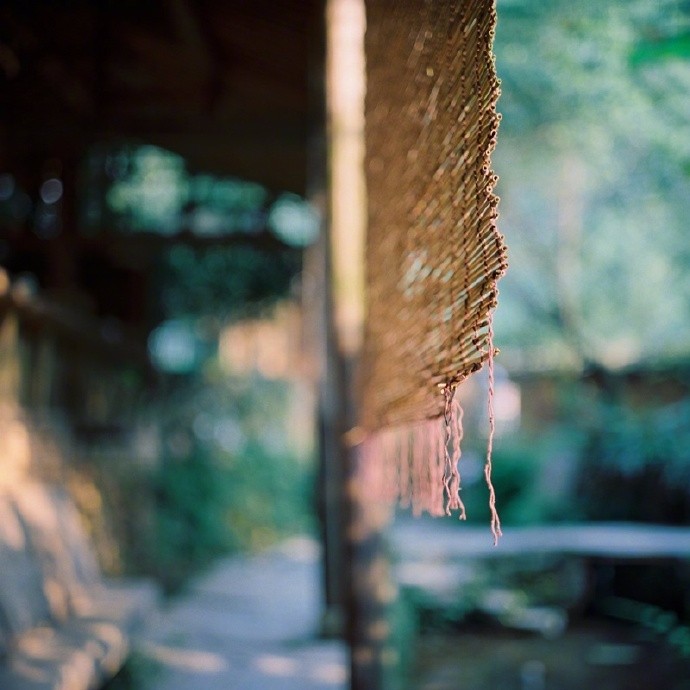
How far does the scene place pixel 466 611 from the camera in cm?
697

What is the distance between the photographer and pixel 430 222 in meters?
2.01

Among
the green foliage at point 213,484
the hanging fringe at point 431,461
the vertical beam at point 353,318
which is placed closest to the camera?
the hanging fringe at point 431,461

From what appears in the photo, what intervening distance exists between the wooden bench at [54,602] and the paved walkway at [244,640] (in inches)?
18.0

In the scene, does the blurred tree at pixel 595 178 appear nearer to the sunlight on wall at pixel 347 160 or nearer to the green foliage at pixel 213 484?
the sunlight on wall at pixel 347 160

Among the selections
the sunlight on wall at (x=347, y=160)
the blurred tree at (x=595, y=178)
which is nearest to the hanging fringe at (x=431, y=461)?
the sunlight on wall at (x=347, y=160)

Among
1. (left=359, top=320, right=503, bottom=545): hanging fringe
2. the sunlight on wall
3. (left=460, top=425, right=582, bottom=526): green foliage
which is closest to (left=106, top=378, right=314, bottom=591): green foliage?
(left=460, top=425, right=582, bottom=526): green foliage

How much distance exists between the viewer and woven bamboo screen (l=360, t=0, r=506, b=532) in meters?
1.49

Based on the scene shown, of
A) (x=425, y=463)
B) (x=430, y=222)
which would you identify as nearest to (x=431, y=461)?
(x=425, y=463)

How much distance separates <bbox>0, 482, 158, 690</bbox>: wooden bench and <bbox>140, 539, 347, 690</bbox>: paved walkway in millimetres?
456

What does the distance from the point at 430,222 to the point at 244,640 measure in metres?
4.54

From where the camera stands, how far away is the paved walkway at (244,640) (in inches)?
191

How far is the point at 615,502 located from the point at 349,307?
5.08m

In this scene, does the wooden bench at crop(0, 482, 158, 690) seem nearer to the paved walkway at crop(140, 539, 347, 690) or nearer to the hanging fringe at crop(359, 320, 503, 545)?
the paved walkway at crop(140, 539, 347, 690)

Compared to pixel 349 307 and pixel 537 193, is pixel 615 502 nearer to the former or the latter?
pixel 537 193
